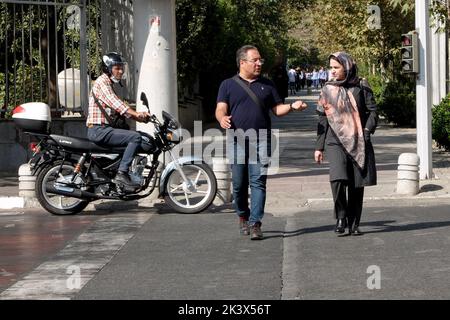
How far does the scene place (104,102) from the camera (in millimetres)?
12500

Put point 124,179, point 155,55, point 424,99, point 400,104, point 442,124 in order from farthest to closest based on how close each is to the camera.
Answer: point 400,104
point 442,124
point 424,99
point 155,55
point 124,179

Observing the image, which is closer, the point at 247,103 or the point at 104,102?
the point at 247,103

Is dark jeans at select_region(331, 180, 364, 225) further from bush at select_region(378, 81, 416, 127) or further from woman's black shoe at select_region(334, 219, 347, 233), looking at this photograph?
bush at select_region(378, 81, 416, 127)

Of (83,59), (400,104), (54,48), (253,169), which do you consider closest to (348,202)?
(253,169)

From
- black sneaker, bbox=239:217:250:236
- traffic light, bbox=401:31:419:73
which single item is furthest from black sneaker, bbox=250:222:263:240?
traffic light, bbox=401:31:419:73

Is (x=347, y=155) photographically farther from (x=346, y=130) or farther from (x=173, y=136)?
(x=173, y=136)

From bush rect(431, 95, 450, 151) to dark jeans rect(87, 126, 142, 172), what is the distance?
8.31 meters

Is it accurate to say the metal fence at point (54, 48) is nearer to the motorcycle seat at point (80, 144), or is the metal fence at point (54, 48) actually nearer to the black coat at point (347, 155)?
the motorcycle seat at point (80, 144)

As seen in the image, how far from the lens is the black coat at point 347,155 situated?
34.0 feet

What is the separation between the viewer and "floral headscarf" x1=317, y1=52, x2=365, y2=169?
34.0 ft

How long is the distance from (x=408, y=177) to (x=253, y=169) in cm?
393

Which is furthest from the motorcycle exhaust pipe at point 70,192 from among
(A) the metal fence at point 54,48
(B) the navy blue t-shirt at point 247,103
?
(A) the metal fence at point 54,48

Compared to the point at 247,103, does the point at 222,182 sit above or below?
below

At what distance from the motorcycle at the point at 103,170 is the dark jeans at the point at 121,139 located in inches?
5.1
